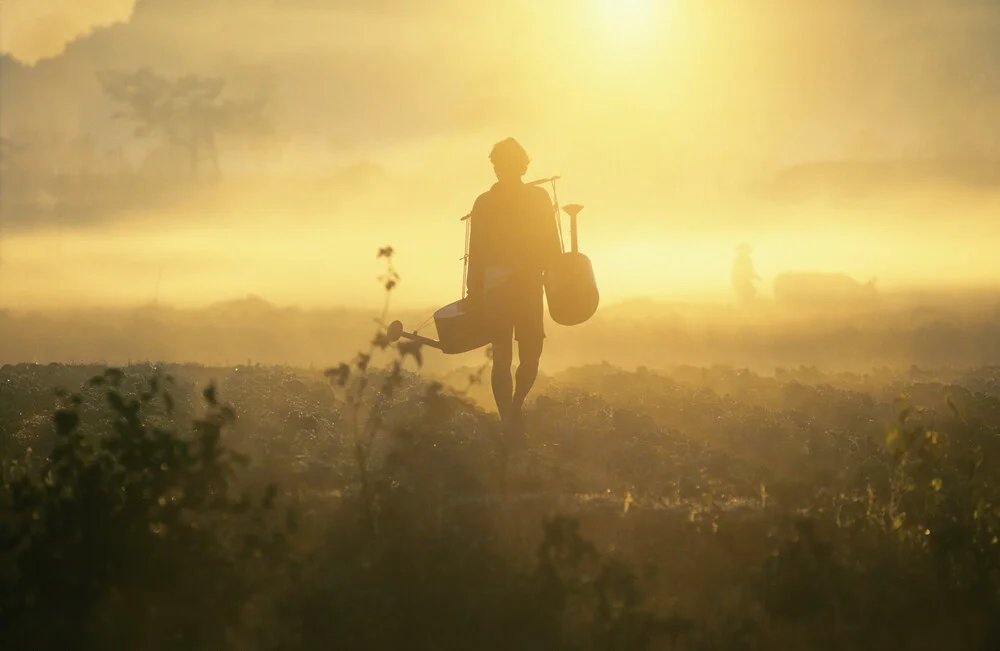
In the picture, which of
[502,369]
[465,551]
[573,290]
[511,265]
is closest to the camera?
[465,551]

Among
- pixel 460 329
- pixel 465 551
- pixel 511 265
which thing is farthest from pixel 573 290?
pixel 465 551

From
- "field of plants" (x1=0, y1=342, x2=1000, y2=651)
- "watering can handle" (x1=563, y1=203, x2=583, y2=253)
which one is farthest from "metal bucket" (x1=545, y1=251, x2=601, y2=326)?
"field of plants" (x1=0, y1=342, x2=1000, y2=651)

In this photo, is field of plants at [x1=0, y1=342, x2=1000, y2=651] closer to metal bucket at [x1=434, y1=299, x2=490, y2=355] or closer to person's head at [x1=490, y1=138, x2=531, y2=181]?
metal bucket at [x1=434, y1=299, x2=490, y2=355]

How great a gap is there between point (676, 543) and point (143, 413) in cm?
611

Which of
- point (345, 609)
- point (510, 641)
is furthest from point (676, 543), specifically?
point (345, 609)

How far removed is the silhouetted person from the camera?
9.35m

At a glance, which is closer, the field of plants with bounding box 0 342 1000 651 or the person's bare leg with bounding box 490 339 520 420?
the field of plants with bounding box 0 342 1000 651

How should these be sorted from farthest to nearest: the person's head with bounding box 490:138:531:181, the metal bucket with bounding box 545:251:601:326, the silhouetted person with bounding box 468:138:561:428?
the person's head with bounding box 490:138:531:181, the silhouetted person with bounding box 468:138:561:428, the metal bucket with bounding box 545:251:601:326

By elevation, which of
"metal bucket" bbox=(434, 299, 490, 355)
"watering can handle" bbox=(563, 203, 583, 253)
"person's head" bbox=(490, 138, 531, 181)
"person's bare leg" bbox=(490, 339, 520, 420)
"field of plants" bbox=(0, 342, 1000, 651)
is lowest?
"field of plants" bbox=(0, 342, 1000, 651)

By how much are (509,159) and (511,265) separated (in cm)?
94

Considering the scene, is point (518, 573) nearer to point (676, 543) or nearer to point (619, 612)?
point (619, 612)

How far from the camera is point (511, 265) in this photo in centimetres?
936

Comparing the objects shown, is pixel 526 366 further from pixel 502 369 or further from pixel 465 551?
pixel 465 551

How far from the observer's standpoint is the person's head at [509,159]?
9.45 meters
